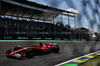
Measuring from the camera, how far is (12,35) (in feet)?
47.6

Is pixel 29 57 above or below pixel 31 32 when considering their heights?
below

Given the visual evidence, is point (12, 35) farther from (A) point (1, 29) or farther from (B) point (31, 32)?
(B) point (31, 32)

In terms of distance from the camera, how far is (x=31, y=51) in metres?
6.00

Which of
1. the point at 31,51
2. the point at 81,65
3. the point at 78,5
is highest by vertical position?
the point at 78,5

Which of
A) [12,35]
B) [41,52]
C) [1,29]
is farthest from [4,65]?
[12,35]

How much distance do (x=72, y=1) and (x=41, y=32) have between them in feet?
51.8

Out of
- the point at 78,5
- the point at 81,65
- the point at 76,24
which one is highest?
the point at 78,5

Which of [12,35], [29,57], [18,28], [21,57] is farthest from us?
[18,28]

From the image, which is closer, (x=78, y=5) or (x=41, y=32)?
(x=78, y=5)

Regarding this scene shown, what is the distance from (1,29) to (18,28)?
2691mm

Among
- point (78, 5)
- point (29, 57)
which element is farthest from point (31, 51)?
point (78, 5)

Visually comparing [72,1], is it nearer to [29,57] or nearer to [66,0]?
[66,0]

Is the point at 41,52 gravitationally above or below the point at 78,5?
below

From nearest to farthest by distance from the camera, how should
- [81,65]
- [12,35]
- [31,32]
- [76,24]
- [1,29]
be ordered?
[76,24] < [81,65] < [1,29] < [12,35] < [31,32]
